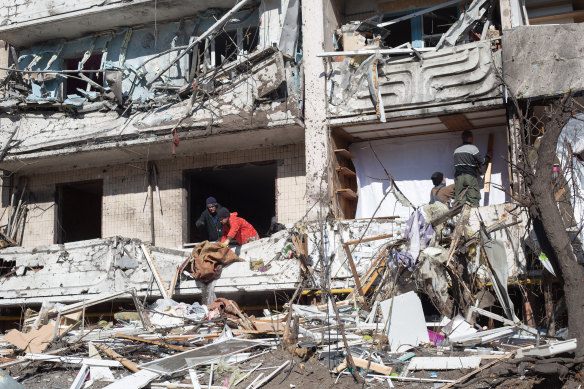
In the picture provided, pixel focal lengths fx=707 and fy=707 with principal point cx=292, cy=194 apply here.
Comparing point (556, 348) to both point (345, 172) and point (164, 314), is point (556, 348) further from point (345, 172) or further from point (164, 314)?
point (345, 172)

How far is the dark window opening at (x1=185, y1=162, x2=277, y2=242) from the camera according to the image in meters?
17.1

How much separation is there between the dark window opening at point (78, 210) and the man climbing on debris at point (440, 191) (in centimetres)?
882

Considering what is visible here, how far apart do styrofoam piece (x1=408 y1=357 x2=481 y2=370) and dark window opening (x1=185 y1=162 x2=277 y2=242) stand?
7077mm

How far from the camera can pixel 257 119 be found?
1445 centimetres

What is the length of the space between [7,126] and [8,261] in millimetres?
3592

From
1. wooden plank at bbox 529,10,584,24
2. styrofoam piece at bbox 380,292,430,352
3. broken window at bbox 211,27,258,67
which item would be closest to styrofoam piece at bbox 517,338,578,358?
styrofoam piece at bbox 380,292,430,352

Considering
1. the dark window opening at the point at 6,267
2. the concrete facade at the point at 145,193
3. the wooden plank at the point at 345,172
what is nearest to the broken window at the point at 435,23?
the wooden plank at the point at 345,172

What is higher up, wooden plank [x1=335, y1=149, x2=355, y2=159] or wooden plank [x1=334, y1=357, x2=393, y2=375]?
wooden plank [x1=335, y1=149, x2=355, y2=159]

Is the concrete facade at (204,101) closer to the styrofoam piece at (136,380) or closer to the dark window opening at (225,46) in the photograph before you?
the dark window opening at (225,46)

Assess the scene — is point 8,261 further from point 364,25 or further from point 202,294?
point 364,25

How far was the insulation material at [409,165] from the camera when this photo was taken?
14.3 metres

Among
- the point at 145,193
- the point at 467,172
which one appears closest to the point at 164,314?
the point at 145,193

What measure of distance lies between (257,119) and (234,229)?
2.35 metres

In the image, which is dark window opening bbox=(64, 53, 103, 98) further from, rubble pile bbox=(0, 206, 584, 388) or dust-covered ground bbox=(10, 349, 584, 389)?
dust-covered ground bbox=(10, 349, 584, 389)
